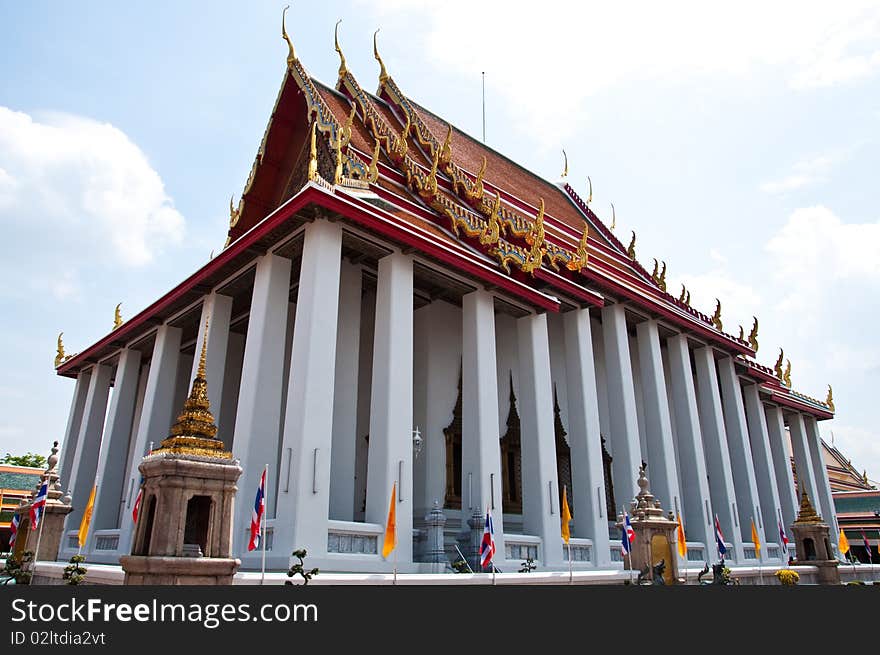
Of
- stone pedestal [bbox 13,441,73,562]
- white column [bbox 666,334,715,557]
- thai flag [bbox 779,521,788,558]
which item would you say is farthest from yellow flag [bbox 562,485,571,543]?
thai flag [bbox 779,521,788,558]

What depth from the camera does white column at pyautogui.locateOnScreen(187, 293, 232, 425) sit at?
1048 cm

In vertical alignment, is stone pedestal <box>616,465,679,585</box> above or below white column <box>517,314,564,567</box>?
below

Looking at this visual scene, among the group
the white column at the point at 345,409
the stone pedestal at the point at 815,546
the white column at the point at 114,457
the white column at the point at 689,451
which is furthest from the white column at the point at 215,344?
the stone pedestal at the point at 815,546

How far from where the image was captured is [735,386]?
1658cm

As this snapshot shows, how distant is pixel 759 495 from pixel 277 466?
44.5 feet

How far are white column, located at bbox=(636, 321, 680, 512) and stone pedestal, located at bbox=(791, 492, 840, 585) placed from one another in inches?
97.9

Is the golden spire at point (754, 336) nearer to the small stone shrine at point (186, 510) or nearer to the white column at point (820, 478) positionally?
the white column at point (820, 478)

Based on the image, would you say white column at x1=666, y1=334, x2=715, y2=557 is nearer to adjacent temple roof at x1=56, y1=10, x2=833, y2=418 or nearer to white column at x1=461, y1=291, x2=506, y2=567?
adjacent temple roof at x1=56, y1=10, x2=833, y2=418

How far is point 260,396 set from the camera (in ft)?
28.9

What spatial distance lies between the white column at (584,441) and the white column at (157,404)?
288 inches

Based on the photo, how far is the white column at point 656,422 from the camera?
1308cm

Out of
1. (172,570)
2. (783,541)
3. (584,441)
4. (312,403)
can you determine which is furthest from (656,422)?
(172,570)

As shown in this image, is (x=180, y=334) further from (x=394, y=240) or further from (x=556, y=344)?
(x=556, y=344)
